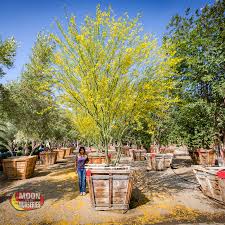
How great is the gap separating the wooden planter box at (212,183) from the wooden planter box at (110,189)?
2.58m

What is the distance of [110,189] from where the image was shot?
598 cm

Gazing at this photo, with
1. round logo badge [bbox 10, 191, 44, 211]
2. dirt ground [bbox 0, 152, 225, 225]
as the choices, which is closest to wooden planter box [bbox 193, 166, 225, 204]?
dirt ground [bbox 0, 152, 225, 225]

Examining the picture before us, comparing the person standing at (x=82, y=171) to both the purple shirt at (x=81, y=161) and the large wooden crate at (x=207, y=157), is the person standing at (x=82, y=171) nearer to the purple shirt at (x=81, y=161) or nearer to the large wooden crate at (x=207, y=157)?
the purple shirt at (x=81, y=161)

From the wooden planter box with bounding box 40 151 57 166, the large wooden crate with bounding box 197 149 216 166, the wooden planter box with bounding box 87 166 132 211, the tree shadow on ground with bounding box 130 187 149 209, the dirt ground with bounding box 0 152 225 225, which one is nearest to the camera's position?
the dirt ground with bounding box 0 152 225 225

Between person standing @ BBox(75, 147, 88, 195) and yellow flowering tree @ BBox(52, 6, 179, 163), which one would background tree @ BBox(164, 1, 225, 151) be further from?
person standing @ BBox(75, 147, 88, 195)

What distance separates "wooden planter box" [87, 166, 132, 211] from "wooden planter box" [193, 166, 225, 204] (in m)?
2.58

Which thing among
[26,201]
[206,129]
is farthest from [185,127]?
[26,201]

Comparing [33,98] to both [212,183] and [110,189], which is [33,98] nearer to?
[110,189]

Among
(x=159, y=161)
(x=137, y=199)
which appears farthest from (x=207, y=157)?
(x=137, y=199)

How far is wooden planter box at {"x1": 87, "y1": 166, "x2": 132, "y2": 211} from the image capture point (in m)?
6.00

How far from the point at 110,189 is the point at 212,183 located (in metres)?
3.20

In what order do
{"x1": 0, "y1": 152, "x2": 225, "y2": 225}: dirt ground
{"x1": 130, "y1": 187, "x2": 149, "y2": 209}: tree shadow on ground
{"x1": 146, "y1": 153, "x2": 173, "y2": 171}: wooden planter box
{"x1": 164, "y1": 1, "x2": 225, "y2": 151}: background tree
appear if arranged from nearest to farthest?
{"x1": 0, "y1": 152, "x2": 225, "y2": 225}: dirt ground, {"x1": 130, "y1": 187, "x2": 149, "y2": 209}: tree shadow on ground, {"x1": 164, "y1": 1, "x2": 225, "y2": 151}: background tree, {"x1": 146, "y1": 153, "x2": 173, "y2": 171}: wooden planter box

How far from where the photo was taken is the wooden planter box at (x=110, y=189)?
600cm

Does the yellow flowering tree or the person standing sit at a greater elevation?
the yellow flowering tree
